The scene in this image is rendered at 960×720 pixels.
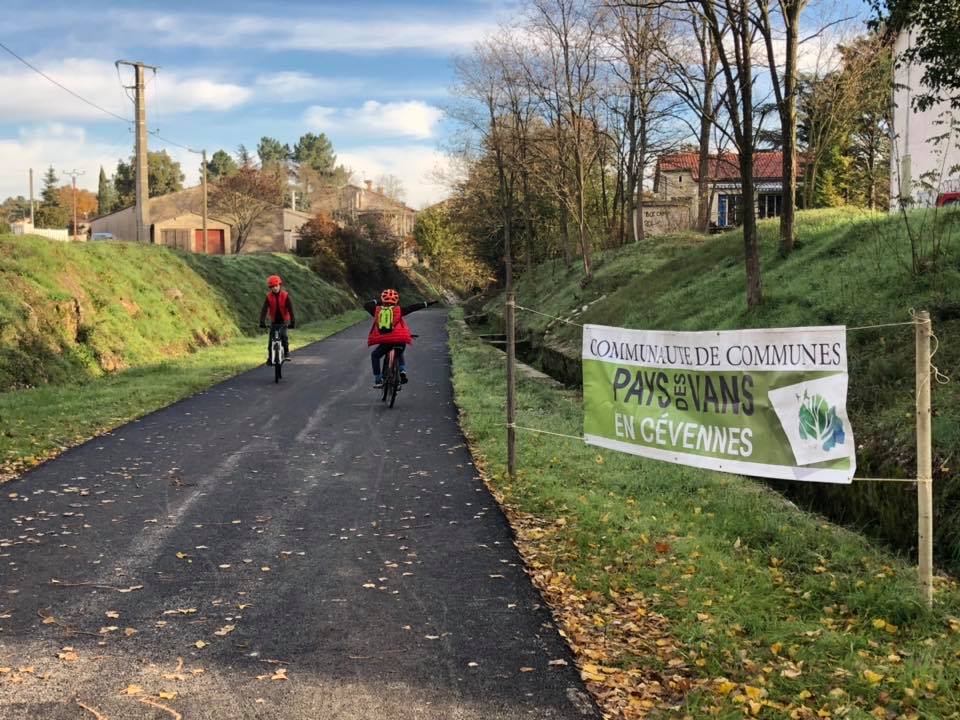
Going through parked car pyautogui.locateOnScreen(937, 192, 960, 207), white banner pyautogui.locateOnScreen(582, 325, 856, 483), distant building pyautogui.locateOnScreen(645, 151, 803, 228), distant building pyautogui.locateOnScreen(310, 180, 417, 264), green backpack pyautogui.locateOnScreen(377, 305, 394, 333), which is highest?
distant building pyautogui.locateOnScreen(310, 180, 417, 264)

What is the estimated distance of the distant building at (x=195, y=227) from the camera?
7275cm

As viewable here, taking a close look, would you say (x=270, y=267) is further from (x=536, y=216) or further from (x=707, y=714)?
(x=707, y=714)

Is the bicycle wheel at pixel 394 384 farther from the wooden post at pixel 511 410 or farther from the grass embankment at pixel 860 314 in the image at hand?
the grass embankment at pixel 860 314

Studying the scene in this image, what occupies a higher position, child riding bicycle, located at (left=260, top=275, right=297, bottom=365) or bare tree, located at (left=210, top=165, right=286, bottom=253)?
bare tree, located at (left=210, top=165, right=286, bottom=253)

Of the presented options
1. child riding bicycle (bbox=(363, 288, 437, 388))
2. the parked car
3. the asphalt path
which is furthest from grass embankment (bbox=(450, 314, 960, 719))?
the parked car

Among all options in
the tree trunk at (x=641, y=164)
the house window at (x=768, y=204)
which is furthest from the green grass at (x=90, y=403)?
the house window at (x=768, y=204)

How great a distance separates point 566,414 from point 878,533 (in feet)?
20.1

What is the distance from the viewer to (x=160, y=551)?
20.3ft

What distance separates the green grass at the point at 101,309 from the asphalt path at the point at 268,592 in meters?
7.86

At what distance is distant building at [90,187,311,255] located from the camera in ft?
239

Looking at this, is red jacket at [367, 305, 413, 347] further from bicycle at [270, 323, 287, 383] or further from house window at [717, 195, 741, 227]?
house window at [717, 195, 741, 227]

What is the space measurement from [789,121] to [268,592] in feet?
46.3

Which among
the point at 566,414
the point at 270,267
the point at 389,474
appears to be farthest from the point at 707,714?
the point at 270,267

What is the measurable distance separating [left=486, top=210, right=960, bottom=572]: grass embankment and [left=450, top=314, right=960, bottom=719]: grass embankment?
812 millimetres
